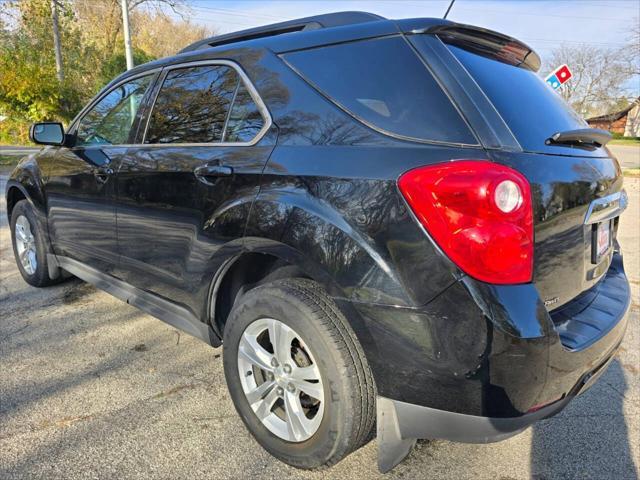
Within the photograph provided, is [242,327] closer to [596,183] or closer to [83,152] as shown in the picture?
[596,183]

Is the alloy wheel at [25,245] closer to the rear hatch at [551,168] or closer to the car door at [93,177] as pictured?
the car door at [93,177]

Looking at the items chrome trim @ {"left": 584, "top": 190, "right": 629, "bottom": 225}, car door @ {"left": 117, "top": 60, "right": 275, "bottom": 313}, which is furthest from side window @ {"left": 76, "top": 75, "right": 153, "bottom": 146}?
chrome trim @ {"left": 584, "top": 190, "right": 629, "bottom": 225}

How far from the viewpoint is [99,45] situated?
28484 millimetres

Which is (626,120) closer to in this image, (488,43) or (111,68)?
(111,68)

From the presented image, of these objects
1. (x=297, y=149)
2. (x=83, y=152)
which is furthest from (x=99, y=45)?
(x=297, y=149)

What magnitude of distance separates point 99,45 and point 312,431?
3188 centimetres

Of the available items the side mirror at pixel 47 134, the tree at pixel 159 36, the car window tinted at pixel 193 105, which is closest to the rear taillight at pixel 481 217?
the car window tinted at pixel 193 105

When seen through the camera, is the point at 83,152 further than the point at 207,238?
Yes

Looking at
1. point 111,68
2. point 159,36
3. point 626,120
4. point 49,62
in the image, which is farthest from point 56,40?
point 626,120

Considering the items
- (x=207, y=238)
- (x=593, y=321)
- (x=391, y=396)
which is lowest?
(x=391, y=396)

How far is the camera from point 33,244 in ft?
13.4

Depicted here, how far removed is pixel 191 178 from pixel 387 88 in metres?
1.09

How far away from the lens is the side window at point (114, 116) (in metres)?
3.06

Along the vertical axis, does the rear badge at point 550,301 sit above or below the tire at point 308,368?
above
